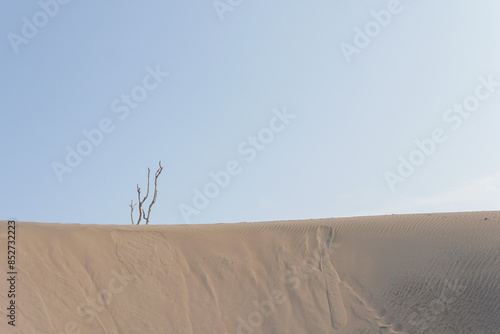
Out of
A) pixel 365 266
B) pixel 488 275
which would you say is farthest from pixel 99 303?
pixel 488 275

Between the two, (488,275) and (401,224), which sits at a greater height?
(401,224)

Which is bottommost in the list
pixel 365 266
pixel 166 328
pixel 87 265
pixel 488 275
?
pixel 488 275

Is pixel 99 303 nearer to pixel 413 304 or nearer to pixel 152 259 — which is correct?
pixel 152 259

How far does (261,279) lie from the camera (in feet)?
25.5

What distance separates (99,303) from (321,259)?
3.99 m

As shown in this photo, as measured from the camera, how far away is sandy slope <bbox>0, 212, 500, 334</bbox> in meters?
6.89

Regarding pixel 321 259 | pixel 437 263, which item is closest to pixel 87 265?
pixel 321 259

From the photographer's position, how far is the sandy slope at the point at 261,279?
22.6 ft

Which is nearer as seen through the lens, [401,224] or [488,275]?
[488,275]

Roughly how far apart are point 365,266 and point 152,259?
3.93 meters

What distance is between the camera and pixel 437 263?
7.57 metres

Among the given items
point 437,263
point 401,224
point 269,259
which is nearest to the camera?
point 437,263

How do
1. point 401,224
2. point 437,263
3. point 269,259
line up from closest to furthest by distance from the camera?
1. point 437,263
2. point 269,259
3. point 401,224

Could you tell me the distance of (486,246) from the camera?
775 centimetres
